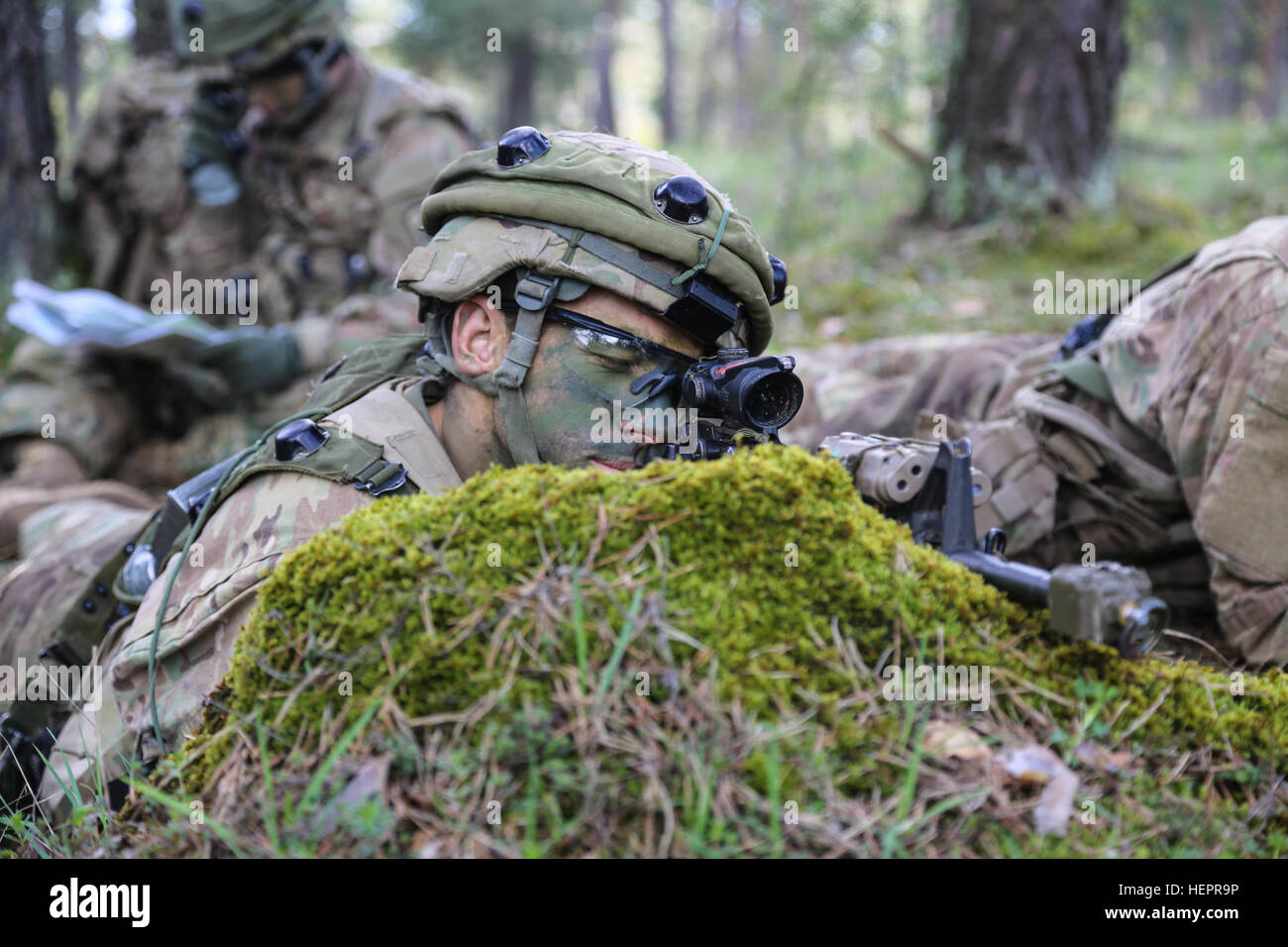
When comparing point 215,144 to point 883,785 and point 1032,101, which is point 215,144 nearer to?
point 1032,101

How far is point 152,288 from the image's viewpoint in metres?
7.68

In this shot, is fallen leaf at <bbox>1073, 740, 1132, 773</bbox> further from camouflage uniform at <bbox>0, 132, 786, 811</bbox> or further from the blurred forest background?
the blurred forest background

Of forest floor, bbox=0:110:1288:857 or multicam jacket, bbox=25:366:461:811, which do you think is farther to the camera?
multicam jacket, bbox=25:366:461:811

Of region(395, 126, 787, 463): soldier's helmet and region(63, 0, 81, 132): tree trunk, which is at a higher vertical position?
region(63, 0, 81, 132): tree trunk

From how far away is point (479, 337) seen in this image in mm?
2812

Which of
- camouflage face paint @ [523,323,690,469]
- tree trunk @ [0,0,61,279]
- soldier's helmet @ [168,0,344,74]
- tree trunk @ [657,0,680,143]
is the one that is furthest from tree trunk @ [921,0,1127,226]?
tree trunk @ [657,0,680,143]

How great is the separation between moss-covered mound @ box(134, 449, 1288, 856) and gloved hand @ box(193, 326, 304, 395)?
4484 millimetres

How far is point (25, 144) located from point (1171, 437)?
7.36 metres

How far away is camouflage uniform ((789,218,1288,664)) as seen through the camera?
300 centimetres

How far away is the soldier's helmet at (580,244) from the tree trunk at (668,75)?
23.8 meters
